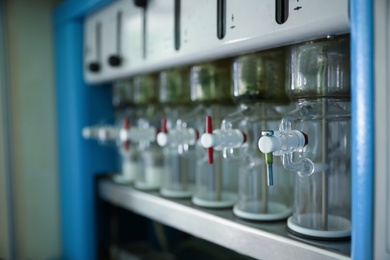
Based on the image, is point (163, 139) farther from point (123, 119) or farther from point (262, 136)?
point (123, 119)

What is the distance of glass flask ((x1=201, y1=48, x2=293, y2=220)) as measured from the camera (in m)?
0.88

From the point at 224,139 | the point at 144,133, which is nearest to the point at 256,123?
the point at 224,139

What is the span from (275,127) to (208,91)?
0.22 m

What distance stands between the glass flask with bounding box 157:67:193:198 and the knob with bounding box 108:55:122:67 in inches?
5.6

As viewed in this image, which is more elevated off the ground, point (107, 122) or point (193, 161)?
point (107, 122)

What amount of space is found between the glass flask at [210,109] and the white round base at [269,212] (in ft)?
0.28

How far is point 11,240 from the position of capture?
4.61ft

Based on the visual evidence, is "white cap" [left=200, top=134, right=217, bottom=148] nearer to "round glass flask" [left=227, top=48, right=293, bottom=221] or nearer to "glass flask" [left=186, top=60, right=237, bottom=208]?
"round glass flask" [left=227, top=48, right=293, bottom=221]

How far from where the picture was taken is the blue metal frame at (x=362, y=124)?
0.53 metres

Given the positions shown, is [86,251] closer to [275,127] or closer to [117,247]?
[117,247]

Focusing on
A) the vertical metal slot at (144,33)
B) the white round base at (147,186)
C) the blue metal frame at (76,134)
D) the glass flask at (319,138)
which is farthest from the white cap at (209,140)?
the blue metal frame at (76,134)

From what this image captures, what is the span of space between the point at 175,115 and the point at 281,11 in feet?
1.95
